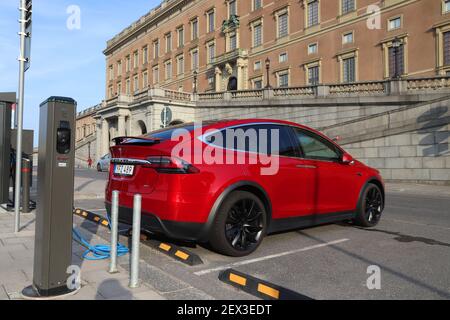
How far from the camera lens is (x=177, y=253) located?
4766 millimetres

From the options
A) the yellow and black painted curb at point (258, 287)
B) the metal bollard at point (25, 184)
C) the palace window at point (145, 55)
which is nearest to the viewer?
the yellow and black painted curb at point (258, 287)

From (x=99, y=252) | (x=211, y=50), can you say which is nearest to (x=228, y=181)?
(x=99, y=252)

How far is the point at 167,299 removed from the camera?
10.9 ft

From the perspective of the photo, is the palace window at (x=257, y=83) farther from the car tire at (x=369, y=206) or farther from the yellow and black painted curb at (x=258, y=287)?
the yellow and black painted curb at (x=258, y=287)

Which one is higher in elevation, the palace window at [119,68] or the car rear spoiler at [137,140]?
the palace window at [119,68]

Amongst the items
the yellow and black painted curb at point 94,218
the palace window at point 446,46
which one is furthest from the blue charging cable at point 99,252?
the palace window at point 446,46

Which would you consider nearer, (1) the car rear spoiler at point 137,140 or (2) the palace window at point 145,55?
(1) the car rear spoiler at point 137,140

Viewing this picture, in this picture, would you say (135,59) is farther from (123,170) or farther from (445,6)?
(123,170)

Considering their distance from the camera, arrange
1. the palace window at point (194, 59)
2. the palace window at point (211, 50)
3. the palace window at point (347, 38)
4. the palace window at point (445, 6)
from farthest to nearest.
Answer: the palace window at point (194, 59), the palace window at point (211, 50), the palace window at point (347, 38), the palace window at point (445, 6)

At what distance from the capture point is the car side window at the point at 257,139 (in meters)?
4.90

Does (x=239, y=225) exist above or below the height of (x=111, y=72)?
below

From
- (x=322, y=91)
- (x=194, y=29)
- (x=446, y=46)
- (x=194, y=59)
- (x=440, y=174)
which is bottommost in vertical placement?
(x=440, y=174)

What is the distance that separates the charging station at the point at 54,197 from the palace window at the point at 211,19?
177 ft

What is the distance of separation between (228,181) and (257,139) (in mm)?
869
